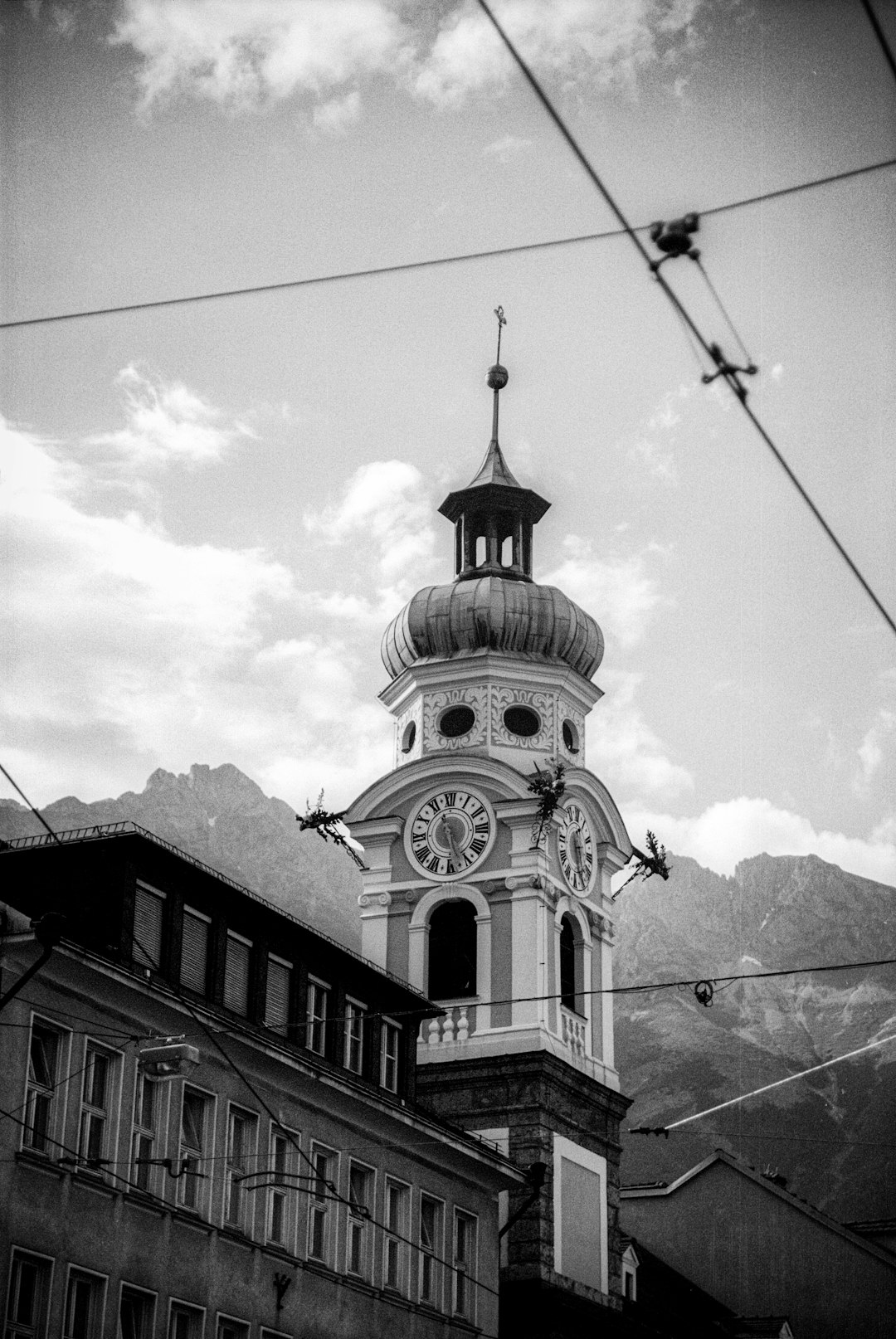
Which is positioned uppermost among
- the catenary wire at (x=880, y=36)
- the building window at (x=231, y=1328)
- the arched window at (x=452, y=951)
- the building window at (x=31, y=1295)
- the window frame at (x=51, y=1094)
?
the arched window at (x=452, y=951)

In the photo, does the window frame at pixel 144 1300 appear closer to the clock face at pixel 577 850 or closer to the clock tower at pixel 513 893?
the clock tower at pixel 513 893

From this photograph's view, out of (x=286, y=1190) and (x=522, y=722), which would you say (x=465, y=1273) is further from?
(x=522, y=722)

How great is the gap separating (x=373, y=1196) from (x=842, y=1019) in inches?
5807

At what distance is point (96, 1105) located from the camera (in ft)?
104

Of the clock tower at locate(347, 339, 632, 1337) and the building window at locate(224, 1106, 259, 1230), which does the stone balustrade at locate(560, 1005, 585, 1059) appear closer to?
the clock tower at locate(347, 339, 632, 1337)

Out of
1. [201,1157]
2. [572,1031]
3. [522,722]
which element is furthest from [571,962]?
[201,1157]

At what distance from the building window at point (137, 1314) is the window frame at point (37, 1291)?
1.73 metres

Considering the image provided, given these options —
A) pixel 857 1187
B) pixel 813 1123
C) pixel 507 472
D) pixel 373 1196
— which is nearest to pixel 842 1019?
pixel 813 1123

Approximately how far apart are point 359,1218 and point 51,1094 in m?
8.30

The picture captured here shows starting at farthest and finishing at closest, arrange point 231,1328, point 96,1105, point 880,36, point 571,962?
1. point 571,962
2. point 231,1328
3. point 96,1105
4. point 880,36

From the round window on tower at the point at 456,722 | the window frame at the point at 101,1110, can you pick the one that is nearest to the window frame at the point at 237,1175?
the window frame at the point at 101,1110

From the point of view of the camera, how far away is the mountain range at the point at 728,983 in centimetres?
14050

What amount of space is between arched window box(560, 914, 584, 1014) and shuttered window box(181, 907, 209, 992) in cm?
1782

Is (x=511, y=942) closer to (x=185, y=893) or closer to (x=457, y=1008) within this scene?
(x=457, y=1008)
